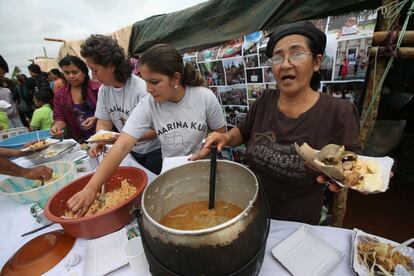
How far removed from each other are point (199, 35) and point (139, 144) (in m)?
1.92

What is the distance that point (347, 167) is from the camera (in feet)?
3.08

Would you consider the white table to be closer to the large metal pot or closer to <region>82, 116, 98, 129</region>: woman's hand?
the large metal pot

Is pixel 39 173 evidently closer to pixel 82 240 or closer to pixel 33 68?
pixel 82 240

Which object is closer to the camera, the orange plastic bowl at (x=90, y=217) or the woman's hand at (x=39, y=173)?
the orange plastic bowl at (x=90, y=217)

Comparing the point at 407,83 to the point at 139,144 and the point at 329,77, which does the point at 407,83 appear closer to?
the point at 329,77

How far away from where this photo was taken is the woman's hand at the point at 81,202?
1.14 m

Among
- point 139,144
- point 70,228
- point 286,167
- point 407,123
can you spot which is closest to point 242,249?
point 286,167

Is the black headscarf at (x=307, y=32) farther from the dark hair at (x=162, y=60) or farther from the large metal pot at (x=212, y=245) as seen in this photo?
the large metal pot at (x=212, y=245)

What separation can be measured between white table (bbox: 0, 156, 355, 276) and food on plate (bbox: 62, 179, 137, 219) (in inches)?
6.4

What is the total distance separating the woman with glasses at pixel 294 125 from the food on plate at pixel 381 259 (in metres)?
0.41

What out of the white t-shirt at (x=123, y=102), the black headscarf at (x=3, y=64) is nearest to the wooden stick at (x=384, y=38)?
the white t-shirt at (x=123, y=102)

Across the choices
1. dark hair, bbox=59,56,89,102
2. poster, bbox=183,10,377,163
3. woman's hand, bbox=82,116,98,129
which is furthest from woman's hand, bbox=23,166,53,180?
poster, bbox=183,10,377,163

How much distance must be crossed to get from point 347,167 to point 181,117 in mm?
1153

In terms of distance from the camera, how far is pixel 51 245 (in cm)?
110
